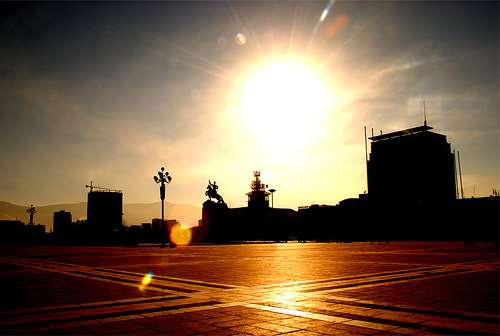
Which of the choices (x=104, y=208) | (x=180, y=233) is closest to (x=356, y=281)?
(x=180, y=233)

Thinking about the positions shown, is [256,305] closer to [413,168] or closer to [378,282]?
[378,282]

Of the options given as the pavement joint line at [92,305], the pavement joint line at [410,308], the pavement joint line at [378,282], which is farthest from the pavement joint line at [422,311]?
the pavement joint line at [92,305]

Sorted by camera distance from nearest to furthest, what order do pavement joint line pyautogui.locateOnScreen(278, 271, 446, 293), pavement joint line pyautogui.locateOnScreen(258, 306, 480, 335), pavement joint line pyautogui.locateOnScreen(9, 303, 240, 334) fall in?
1. pavement joint line pyautogui.locateOnScreen(258, 306, 480, 335)
2. pavement joint line pyautogui.locateOnScreen(9, 303, 240, 334)
3. pavement joint line pyautogui.locateOnScreen(278, 271, 446, 293)

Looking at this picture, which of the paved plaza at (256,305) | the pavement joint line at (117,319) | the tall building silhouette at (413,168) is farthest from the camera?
the tall building silhouette at (413,168)

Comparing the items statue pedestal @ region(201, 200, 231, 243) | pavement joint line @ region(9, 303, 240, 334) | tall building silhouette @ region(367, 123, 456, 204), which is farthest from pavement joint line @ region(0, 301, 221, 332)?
tall building silhouette @ region(367, 123, 456, 204)

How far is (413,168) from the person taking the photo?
4350 inches

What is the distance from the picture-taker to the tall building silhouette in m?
109

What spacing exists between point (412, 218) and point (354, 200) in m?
27.2

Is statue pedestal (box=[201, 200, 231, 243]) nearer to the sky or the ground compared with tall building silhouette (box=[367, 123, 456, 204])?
nearer to the ground

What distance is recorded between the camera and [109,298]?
8.87 m

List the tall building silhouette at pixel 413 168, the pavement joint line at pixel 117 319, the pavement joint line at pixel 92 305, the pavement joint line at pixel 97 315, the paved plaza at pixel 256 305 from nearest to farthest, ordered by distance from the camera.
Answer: the paved plaza at pixel 256 305
the pavement joint line at pixel 117 319
the pavement joint line at pixel 97 315
the pavement joint line at pixel 92 305
the tall building silhouette at pixel 413 168

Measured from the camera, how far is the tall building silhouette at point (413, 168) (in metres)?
109

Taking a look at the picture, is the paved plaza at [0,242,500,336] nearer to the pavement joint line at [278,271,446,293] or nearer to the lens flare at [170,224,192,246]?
the pavement joint line at [278,271,446,293]

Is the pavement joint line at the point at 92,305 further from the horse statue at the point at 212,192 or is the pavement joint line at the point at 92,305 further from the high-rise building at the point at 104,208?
the high-rise building at the point at 104,208
